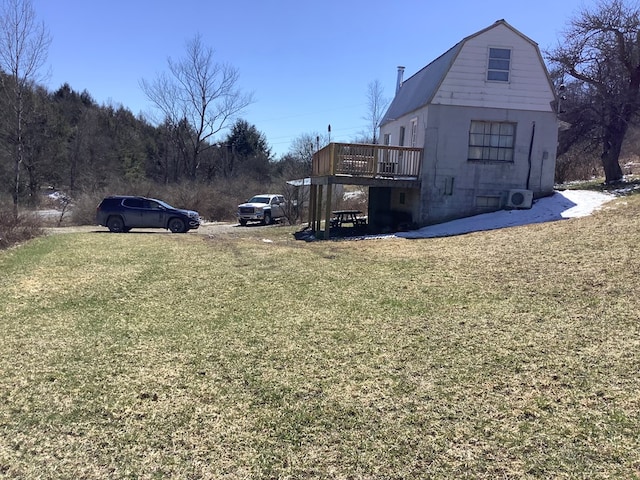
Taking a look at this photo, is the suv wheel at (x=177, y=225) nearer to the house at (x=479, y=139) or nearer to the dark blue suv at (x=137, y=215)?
the dark blue suv at (x=137, y=215)

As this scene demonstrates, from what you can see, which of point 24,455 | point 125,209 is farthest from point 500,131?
point 24,455

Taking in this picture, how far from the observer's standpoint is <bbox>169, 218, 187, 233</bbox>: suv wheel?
61.3 feet

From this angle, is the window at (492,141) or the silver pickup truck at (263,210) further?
the silver pickup truck at (263,210)

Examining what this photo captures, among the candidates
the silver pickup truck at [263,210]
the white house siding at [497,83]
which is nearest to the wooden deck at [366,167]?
the white house siding at [497,83]

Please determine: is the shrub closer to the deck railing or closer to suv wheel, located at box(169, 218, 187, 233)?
suv wheel, located at box(169, 218, 187, 233)

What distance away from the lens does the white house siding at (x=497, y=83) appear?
1534 centimetres

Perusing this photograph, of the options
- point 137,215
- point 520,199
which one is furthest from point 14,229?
point 520,199

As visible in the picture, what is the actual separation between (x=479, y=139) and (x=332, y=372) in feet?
44.7

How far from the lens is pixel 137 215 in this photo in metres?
18.5

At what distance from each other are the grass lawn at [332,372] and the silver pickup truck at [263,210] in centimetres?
1723

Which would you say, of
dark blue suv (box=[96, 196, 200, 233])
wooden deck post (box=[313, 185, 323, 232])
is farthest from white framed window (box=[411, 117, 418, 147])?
dark blue suv (box=[96, 196, 200, 233])

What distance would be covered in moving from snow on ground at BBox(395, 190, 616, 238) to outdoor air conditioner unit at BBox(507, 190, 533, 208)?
0.88 ft

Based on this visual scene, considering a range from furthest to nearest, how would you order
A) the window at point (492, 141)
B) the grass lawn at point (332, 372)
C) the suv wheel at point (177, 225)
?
the suv wheel at point (177, 225) < the window at point (492, 141) < the grass lawn at point (332, 372)

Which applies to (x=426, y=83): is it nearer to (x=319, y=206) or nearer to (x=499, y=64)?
(x=499, y=64)
